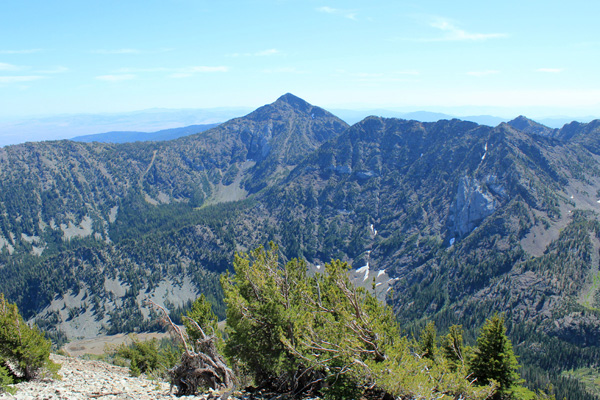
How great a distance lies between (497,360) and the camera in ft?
105

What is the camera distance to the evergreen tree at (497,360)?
105 ft

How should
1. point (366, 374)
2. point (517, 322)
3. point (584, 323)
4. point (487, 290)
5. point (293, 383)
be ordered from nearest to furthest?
point (366, 374) < point (293, 383) < point (584, 323) < point (517, 322) < point (487, 290)

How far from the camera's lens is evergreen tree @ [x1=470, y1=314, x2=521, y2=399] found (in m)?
31.9

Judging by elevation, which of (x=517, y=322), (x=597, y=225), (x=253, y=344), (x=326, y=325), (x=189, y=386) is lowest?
(x=517, y=322)

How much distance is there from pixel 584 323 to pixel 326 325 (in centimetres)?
16254

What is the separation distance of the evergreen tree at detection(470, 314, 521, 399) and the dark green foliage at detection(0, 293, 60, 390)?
3660 cm

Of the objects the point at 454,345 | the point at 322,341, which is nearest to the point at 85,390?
the point at 322,341

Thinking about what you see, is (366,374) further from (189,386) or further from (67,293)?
(67,293)

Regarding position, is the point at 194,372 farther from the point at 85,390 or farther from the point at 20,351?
the point at 20,351

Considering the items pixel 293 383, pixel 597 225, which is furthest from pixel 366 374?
pixel 597 225

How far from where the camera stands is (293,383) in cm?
2294

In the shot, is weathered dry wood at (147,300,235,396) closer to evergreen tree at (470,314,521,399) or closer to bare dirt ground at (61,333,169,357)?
evergreen tree at (470,314,521,399)

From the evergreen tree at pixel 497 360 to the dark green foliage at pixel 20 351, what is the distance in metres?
36.6

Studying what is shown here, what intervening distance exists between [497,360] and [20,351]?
129 ft
